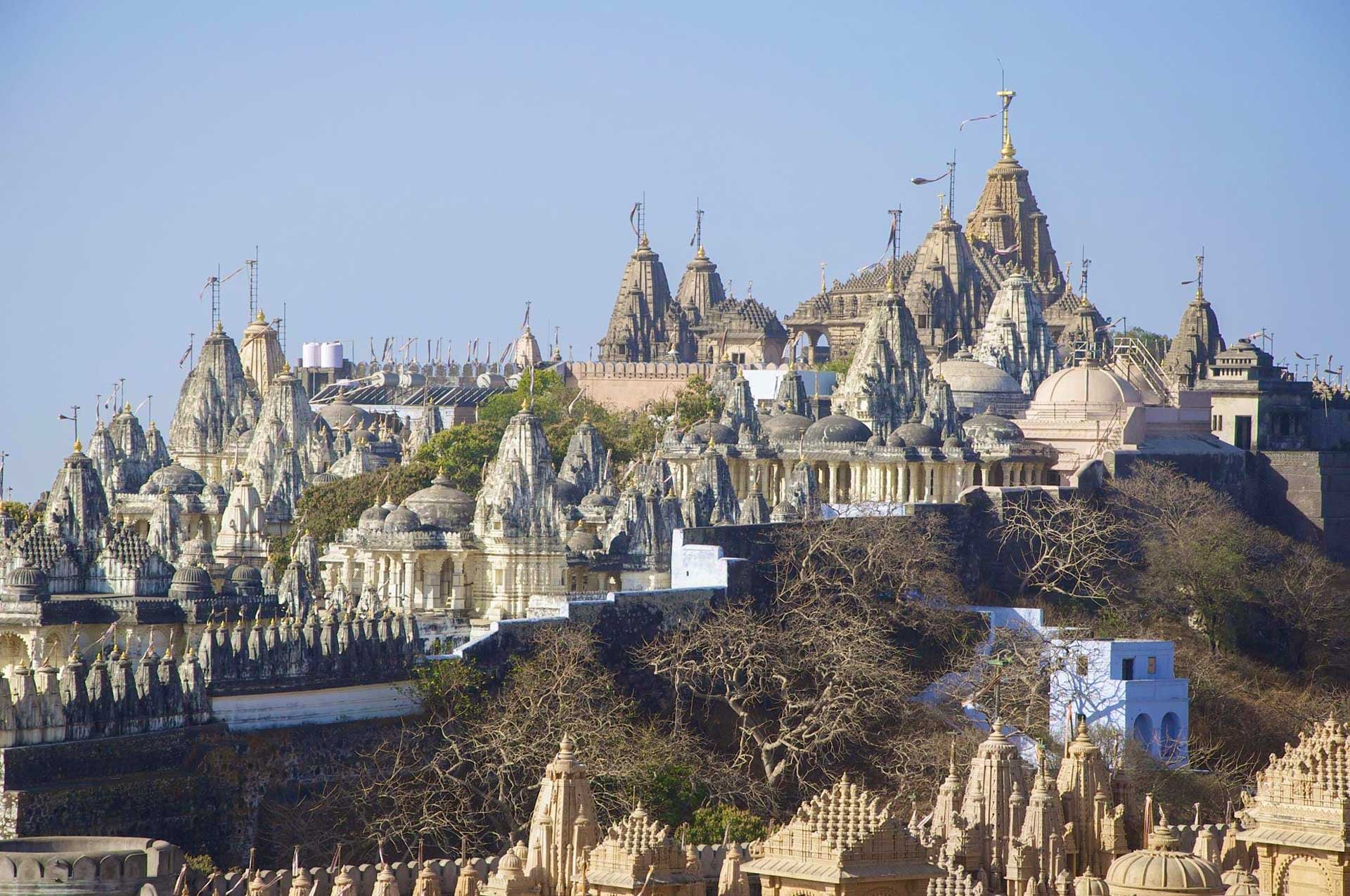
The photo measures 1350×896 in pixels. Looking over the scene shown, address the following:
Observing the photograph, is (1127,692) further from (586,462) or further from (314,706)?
(586,462)

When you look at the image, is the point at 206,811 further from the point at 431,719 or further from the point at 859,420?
the point at 859,420

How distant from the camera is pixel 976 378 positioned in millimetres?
66250

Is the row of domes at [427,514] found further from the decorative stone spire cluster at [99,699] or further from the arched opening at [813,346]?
the arched opening at [813,346]

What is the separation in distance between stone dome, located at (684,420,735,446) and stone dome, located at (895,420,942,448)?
3592 millimetres

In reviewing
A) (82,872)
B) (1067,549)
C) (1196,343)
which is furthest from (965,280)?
(82,872)

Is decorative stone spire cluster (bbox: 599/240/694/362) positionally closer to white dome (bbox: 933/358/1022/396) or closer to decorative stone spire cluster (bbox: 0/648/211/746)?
white dome (bbox: 933/358/1022/396)

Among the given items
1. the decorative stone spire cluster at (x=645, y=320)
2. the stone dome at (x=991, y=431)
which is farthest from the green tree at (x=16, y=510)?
the decorative stone spire cluster at (x=645, y=320)

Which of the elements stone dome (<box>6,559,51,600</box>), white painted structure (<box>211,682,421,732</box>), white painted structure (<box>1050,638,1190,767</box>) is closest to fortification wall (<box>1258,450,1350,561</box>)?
white painted structure (<box>1050,638,1190,767</box>)

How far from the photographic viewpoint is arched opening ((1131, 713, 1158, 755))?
4291 cm

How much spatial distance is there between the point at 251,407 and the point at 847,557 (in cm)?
3510

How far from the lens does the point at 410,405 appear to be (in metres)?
93.7

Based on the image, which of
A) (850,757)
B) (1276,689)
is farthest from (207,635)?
(1276,689)

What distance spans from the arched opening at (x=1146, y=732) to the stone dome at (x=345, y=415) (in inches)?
1617

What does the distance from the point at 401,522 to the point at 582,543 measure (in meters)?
3.18
